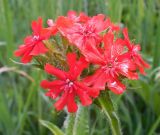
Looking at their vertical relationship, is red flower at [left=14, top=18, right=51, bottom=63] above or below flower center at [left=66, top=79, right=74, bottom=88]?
above

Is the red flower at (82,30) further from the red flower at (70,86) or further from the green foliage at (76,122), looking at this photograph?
the green foliage at (76,122)

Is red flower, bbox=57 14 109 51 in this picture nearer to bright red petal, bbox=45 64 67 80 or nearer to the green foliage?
bright red petal, bbox=45 64 67 80

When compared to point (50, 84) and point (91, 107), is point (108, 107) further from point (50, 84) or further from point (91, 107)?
point (91, 107)

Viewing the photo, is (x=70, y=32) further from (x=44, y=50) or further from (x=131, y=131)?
(x=131, y=131)

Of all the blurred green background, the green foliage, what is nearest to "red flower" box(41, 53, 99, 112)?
the green foliage

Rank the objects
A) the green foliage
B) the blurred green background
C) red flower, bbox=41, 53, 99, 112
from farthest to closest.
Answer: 1. the blurred green background
2. the green foliage
3. red flower, bbox=41, 53, 99, 112

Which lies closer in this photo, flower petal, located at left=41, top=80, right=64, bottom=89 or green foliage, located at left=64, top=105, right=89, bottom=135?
flower petal, located at left=41, top=80, right=64, bottom=89

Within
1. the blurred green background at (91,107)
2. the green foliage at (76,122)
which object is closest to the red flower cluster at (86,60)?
the green foliage at (76,122)

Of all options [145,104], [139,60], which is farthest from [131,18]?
[139,60]
